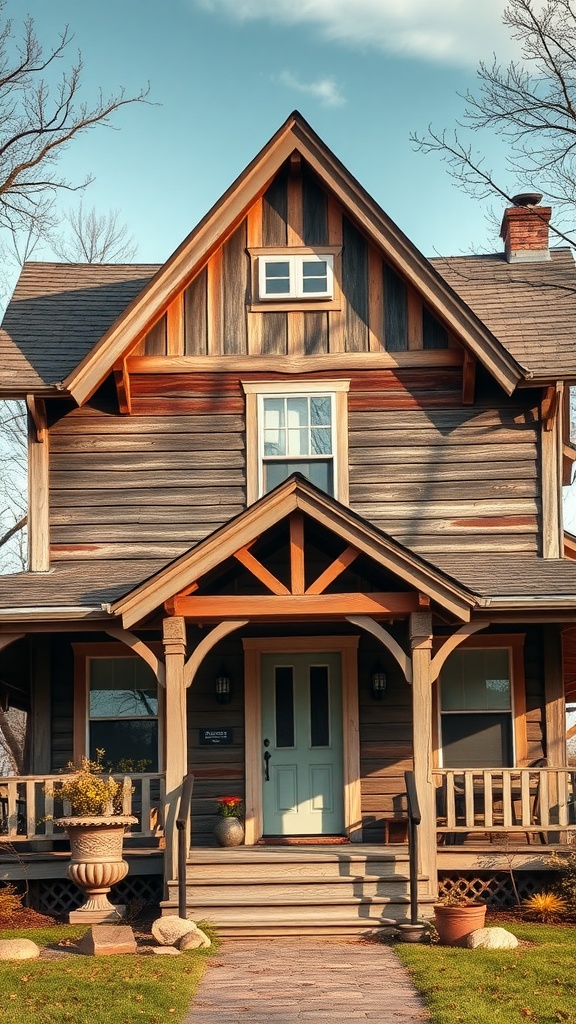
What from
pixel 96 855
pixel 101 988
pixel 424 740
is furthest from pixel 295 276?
pixel 101 988

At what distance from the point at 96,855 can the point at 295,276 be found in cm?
775

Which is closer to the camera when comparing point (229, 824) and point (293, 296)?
point (229, 824)

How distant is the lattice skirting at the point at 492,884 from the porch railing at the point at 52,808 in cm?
338

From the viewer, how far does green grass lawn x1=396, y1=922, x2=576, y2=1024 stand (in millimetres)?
8906

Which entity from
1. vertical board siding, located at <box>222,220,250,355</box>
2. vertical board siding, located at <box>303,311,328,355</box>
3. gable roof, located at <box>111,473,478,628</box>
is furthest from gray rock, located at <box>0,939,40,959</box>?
vertical board siding, located at <box>303,311,328,355</box>

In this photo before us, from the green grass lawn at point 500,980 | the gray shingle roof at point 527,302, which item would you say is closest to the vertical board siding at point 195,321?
the gray shingle roof at point 527,302

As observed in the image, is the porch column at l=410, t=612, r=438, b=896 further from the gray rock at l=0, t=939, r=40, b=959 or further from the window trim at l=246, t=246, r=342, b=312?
the window trim at l=246, t=246, r=342, b=312

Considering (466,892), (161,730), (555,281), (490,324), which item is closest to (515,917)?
(466,892)

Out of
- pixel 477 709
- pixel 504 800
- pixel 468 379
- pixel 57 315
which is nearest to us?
pixel 504 800

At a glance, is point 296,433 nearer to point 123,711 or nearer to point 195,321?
point 195,321

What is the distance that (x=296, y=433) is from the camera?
16.3 metres

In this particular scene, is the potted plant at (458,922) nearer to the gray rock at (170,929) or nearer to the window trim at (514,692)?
the gray rock at (170,929)

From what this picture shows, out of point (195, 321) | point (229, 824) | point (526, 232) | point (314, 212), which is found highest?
point (526, 232)

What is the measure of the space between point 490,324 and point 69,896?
917 cm
